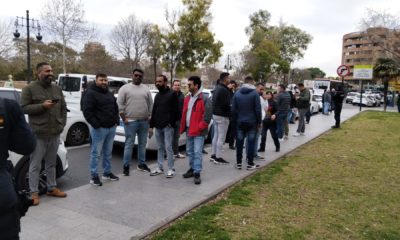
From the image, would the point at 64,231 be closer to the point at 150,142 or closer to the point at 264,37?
the point at 150,142

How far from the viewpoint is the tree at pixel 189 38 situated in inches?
1316

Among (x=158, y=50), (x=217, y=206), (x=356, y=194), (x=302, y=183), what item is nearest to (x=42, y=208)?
(x=217, y=206)

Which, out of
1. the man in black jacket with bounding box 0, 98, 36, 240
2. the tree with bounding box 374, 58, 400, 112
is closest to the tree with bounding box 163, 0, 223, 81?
the tree with bounding box 374, 58, 400, 112

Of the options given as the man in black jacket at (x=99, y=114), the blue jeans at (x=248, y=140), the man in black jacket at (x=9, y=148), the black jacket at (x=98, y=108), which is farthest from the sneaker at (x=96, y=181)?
the man in black jacket at (x=9, y=148)

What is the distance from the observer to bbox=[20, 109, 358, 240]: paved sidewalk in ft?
12.7

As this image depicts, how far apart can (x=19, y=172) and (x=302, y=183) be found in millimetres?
4640

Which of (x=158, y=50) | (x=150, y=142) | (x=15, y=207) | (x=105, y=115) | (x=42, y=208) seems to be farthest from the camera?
(x=158, y=50)

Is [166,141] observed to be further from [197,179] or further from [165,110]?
[197,179]

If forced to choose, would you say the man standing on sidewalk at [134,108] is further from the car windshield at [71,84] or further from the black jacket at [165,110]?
the car windshield at [71,84]

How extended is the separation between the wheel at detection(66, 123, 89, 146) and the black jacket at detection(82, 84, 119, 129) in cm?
376

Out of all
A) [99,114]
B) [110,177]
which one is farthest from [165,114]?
[110,177]

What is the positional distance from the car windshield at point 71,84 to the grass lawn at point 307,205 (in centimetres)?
1018

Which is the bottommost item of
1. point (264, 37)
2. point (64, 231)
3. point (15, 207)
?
point (64, 231)

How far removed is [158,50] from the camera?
113ft
